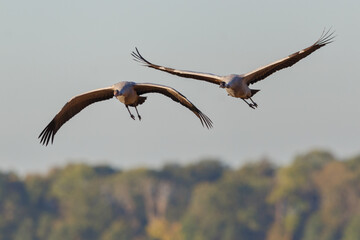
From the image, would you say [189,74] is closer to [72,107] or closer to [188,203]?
[72,107]

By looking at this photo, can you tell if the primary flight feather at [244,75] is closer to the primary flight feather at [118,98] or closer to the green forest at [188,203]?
the primary flight feather at [118,98]

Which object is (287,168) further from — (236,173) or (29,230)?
(29,230)

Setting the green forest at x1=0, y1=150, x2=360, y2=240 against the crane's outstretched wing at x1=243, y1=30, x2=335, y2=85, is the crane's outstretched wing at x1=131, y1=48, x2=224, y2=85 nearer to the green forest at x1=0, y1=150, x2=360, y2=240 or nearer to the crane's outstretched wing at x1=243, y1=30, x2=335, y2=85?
the crane's outstretched wing at x1=243, y1=30, x2=335, y2=85

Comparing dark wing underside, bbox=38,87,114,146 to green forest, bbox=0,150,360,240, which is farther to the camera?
green forest, bbox=0,150,360,240

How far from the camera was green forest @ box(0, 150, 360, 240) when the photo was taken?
14500cm

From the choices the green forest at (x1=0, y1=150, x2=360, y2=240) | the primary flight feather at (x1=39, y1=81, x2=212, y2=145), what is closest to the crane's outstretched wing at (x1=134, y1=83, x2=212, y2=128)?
the primary flight feather at (x1=39, y1=81, x2=212, y2=145)

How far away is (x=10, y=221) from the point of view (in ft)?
488

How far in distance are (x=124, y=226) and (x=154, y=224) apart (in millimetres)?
5235

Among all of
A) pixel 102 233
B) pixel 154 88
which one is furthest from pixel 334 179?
pixel 154 88

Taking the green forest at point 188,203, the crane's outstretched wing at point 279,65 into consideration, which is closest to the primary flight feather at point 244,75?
the crane's outstretched wing at point 279,65

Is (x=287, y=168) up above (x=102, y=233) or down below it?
above

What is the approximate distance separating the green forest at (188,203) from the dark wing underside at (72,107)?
10185cm

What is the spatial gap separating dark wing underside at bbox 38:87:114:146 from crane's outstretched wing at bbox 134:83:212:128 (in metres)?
0.91

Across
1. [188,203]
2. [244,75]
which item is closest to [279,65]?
[244,75]
